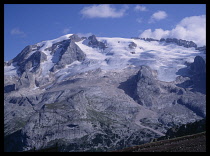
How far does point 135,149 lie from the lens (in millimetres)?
59594
